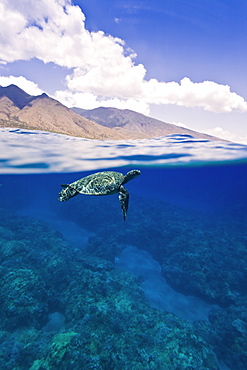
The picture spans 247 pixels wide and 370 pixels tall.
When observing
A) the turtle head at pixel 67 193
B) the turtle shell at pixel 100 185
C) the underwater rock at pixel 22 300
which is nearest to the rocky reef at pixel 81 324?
the underwater rock at pixel 22 300

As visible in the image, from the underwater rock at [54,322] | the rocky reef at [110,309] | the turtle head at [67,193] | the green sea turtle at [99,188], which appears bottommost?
the underwater rock at [54,322]

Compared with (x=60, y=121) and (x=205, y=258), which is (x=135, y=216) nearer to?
(x=205, y=258)

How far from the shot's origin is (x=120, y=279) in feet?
38.6

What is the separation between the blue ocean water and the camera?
680 centimetres

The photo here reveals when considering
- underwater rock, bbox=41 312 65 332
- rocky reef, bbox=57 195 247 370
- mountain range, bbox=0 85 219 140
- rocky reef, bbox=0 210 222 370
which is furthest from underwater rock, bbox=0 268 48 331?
mountain range, bbox=0 85 219 140

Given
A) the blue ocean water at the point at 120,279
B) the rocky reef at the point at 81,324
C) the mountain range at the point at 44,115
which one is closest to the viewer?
the rocky reef at the point at 81,324

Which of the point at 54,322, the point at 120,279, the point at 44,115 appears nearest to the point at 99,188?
the point at 54,322

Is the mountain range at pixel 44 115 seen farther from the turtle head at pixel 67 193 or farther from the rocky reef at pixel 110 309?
the turtle head at pixel 67 193

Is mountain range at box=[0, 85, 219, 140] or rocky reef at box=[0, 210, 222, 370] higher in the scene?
mountain range at box=[0, 85, 219, 140]

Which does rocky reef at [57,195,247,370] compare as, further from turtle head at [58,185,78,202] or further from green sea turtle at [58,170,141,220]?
turtle head at [58,185,78,202]

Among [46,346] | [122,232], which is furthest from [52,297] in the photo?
[122,232]

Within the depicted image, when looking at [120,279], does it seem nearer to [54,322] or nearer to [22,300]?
[54,322]

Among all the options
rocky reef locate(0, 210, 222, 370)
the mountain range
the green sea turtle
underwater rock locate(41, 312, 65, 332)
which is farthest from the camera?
the mountain range

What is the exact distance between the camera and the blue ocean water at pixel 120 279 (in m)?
6.80
